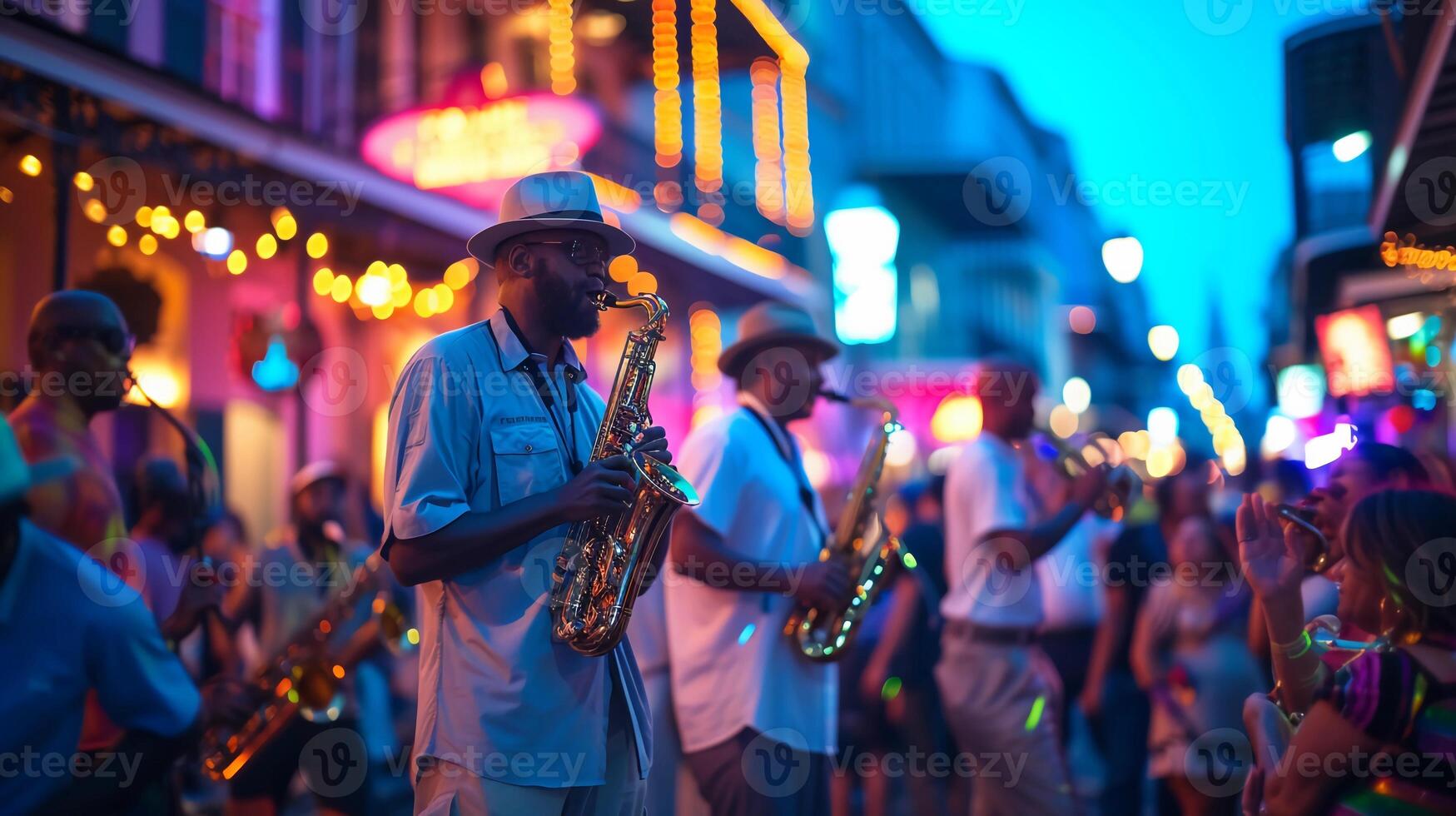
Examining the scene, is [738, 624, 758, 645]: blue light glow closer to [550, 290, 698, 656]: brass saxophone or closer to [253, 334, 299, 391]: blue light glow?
[550, 290, 698, 656]: brass saxophone

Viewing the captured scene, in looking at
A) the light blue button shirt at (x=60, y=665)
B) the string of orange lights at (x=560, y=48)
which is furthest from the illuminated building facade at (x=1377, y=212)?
the string of orange lights at (x=560, y=48)

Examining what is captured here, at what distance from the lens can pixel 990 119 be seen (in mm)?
46438

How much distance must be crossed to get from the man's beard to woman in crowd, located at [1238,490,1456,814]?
2002 millimetres

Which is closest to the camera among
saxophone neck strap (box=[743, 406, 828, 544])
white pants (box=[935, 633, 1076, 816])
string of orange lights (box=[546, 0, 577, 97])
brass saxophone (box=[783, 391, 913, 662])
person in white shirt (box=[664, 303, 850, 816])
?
person in white shirt (box=[664, 303, 850, 816])

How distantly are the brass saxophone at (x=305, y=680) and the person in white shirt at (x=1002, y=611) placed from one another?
2.77 m

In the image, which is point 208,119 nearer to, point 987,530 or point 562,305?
point 562,305

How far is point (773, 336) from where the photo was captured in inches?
179

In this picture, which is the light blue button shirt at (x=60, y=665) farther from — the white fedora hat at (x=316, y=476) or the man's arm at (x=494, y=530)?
the white fedora hat at (x=316, y=476)

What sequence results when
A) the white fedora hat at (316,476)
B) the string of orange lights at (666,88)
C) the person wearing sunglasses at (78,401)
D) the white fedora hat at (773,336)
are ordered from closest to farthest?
the person wearing sunglasses at (78,401) < the white fedora hat at (773,336) < the white fedora hat at (316,476) < the string of orange lights at (666,88)

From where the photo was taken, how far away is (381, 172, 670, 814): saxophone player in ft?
8.59

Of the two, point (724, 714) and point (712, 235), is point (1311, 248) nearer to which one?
point (712, 235)

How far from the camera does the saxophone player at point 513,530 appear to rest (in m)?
2.62

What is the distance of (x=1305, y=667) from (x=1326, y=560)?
0.35 metres

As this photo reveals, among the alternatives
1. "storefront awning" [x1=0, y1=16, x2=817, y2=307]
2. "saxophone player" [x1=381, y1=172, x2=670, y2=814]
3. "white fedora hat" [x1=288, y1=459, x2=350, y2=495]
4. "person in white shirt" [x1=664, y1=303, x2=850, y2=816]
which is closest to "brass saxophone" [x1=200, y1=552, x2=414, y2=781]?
"white fedora hat" [x1=288, y1=459, x2=350, y2=495]
